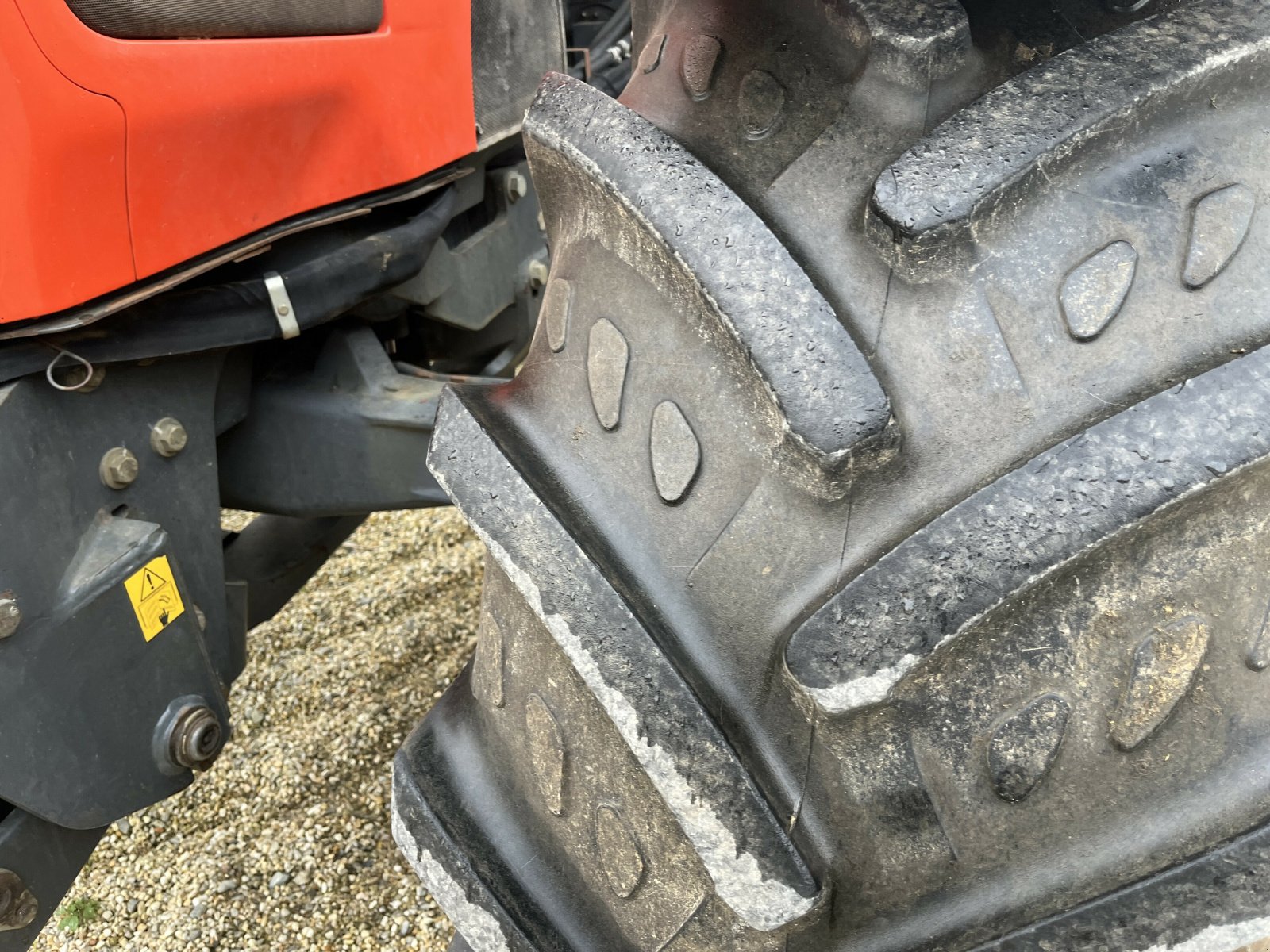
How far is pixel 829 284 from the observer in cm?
71

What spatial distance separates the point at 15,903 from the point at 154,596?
32 cm

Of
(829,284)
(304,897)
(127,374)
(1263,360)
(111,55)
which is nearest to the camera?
(1263,360)

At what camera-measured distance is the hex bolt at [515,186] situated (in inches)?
62.4

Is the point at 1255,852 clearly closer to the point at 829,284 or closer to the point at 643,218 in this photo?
the point at 829,284

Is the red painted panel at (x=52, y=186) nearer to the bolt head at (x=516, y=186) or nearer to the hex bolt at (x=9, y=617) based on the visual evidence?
the hex bolt at (x=9, y=617)

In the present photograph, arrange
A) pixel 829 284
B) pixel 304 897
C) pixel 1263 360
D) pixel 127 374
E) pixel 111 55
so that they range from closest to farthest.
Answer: pixel 1263 360
pixel 829 284
pixel 111 55
pixel 127 374
pixel 304 897

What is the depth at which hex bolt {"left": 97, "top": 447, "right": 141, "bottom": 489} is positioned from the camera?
104 centimetres

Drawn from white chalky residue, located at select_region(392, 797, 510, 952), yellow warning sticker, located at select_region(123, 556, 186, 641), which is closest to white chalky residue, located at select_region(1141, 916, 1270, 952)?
white chalky residue, located at select_region(392, 797, 510, 952)

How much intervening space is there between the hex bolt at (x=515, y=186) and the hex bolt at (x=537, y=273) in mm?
109

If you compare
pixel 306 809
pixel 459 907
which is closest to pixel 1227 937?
pixel 459 907

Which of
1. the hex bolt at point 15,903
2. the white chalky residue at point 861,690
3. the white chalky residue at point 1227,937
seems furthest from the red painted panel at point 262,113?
the white chalky residue at point 1227,937

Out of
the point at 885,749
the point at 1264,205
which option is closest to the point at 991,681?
the point at 885,749

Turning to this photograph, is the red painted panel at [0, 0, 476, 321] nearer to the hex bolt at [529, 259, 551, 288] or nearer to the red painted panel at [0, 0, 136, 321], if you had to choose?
the red painted panel at [0, 0, 136, 321]

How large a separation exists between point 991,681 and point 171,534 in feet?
2.84
